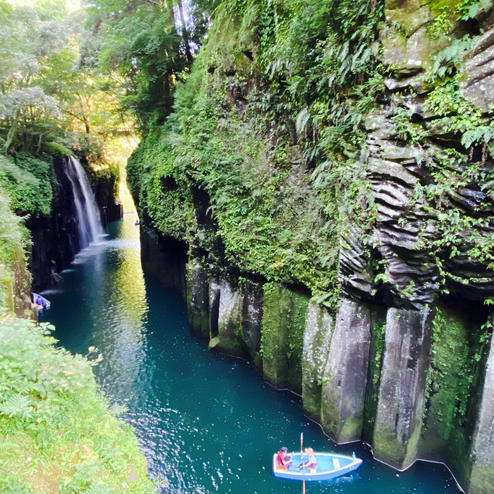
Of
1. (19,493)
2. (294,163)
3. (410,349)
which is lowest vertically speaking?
(410,349)

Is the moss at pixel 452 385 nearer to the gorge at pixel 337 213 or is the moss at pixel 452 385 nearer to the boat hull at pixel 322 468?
the gorge at pixel 337 213

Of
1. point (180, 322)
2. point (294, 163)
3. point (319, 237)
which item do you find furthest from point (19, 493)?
point (180, 322)

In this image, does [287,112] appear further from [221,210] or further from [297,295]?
[297,295]

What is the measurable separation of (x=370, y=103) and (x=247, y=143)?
5.20m

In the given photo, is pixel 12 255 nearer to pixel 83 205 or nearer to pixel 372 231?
pixel 372 231

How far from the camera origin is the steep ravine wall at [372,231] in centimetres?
670

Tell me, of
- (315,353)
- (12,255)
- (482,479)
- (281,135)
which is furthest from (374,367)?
(12,255)

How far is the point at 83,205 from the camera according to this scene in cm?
3108

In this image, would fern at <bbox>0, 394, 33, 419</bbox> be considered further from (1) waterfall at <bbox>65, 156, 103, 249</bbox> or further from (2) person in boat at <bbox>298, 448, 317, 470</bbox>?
(1) waterfall at <bbox>65, 156, 103, 249</bbox>

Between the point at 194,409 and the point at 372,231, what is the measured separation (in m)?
7.53

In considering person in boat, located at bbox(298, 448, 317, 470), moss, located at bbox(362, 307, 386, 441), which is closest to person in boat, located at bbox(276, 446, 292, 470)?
person in boat, located at bbox(298, 448, 317, 470)

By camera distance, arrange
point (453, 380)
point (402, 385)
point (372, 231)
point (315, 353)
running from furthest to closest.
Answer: point (315, 353), point (453, 380), point (402, 385), point (372, 231)

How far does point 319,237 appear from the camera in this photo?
991cm

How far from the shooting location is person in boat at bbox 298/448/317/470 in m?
8.02
